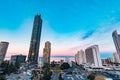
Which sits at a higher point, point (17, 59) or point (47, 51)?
point (47, 51)

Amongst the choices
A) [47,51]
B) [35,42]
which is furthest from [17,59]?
[47,51]

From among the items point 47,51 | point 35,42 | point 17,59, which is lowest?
point 17,59

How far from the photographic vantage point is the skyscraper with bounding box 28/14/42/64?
112812 millimetres

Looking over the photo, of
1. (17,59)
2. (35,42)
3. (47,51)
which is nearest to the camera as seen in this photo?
(17,59)

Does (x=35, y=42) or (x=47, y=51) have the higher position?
(x=35, y=42)

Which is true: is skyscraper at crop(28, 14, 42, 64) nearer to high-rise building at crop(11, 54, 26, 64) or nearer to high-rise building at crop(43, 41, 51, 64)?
high-rise building at crop(11, 54, 26, 64)

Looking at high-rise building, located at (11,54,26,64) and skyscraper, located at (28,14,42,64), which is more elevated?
skyscraper, located at (28,14,42,64)

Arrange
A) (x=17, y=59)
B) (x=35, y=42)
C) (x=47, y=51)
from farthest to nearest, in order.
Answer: (x=47, y=51), (x=35, y=42), (x=17, y=59)

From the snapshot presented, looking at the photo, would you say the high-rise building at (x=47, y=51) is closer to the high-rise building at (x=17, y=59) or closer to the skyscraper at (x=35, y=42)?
the skyscraper at (x=35, y=42)

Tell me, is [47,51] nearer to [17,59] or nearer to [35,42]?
[35,42]

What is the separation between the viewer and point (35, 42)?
117m

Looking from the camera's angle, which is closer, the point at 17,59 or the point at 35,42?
the point at 17,59

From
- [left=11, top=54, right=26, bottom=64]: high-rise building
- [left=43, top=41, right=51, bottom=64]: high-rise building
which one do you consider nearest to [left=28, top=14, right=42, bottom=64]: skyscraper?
[left=11, top=54, right=26, bottom=64]: high-rise building

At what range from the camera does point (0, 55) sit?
86.8 m
